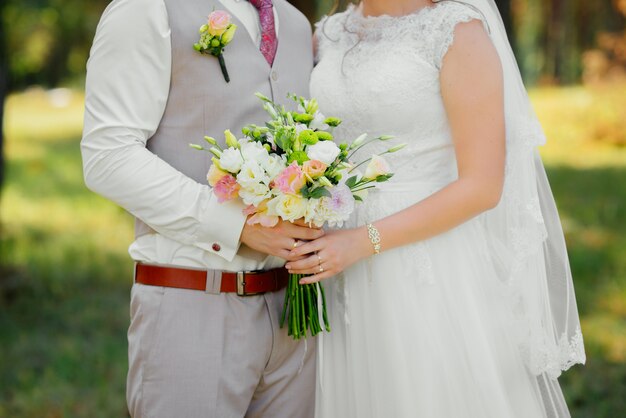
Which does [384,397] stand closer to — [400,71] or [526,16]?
[400,71]

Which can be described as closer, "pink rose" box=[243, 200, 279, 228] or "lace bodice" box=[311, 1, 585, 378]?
"pink rose" box=[243, 200, 279, 228]

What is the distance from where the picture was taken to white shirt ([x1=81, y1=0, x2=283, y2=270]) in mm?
2480

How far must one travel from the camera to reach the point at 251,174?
232cm

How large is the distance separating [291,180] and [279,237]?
30 centimetres

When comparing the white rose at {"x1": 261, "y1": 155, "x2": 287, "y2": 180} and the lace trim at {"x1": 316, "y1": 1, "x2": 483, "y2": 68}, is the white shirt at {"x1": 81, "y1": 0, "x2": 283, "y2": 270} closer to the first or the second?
the white rose at {"x1": 261, "y1": 155, "x2": 287, "y2": 180}

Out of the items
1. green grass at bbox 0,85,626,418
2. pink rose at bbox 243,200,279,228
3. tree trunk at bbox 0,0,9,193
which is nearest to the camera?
pink rose at bbox 243,200,279,228

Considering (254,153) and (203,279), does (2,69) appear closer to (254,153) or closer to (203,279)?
(203,279)

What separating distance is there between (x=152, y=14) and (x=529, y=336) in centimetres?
166

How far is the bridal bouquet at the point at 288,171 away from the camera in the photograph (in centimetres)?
231

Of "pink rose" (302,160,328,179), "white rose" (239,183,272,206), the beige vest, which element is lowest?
"white rose" (239,183,272,206)

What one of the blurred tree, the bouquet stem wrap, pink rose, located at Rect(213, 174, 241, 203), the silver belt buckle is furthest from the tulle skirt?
the blurred tree

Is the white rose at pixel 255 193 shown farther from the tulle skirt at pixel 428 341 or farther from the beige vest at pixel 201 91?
the tulle skirt at pixel 428 341

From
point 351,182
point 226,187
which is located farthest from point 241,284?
point 351,182

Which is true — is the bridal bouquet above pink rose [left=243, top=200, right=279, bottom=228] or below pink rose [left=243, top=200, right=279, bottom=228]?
above
